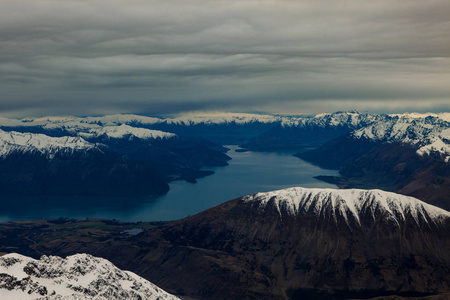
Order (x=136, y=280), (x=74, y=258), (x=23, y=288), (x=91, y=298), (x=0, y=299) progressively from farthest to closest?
(x=136, y=280), (x=74, y=258), (x=91, y=298), (x=23, y=288), (x=0, y=299)

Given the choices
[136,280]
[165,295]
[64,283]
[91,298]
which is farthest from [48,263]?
[165,295]

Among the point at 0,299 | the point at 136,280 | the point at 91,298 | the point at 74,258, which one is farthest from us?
the point at 136,280

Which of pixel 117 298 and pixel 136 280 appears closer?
pixel 117 298

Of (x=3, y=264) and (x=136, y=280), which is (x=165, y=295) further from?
(x=3, y=264)

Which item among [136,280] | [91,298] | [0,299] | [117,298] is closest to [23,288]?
[0,299]

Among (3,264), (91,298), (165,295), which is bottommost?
(165,295)

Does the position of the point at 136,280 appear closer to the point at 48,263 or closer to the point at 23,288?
the point at 48,263

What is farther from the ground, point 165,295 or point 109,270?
point 109,270
